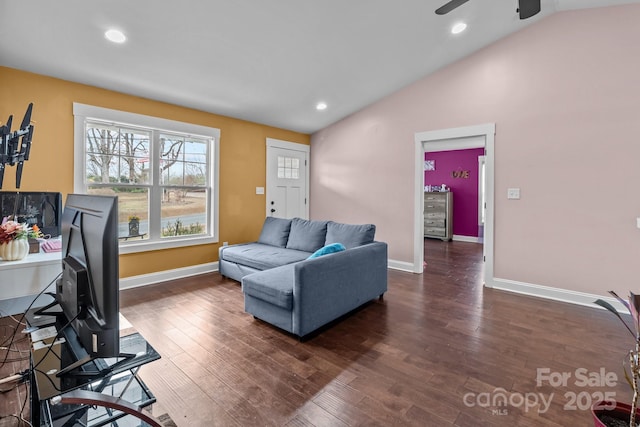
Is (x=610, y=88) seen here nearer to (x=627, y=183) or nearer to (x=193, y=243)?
(x=627, y=183)

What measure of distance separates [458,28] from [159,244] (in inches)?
184

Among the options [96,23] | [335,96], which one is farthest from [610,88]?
[96,23]

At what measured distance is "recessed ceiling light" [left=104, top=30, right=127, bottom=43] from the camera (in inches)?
107

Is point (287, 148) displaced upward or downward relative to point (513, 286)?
upward

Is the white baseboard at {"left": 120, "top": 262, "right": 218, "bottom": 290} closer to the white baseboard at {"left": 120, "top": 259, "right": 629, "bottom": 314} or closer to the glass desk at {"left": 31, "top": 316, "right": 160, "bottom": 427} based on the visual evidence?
the white baseboard at {"left": 120, "top": 259, "right": 629, "bottom": 314}

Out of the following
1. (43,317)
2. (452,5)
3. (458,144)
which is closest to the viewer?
(43,317)

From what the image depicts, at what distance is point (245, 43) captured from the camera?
318 cm

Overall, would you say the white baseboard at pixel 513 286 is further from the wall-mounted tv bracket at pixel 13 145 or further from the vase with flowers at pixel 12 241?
the wall-mounted tv bracket at pixel 13 145

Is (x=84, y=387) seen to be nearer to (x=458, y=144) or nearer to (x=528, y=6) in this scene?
(x=528, y=6)

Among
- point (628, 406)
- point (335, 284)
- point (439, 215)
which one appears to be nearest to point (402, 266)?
point (335, 284)

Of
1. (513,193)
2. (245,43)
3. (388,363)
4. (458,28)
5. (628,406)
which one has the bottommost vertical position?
(388,363)

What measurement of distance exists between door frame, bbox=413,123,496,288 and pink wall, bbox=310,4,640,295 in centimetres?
8

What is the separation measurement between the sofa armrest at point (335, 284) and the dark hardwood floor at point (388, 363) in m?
0.16

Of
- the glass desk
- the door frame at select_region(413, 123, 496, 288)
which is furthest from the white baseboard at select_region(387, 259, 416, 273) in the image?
the glass desk
